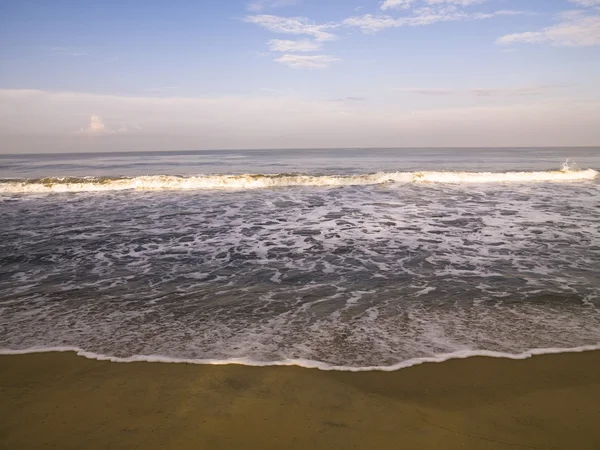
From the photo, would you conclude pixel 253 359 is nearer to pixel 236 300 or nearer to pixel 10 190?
pixel 236 300

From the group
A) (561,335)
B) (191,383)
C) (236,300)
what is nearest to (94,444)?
(191,383)

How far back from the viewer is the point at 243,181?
25.5 metres

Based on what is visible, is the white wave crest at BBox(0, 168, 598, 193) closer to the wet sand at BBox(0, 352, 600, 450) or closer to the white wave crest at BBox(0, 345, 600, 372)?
the white wave crest at BBox(0, 345, 600, 372)

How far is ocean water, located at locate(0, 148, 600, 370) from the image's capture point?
501 centimetres

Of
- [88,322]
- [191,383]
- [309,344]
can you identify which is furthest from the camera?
[88,322]

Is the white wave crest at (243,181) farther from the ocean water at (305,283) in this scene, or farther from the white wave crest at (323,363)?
the white wave crest at (323,363)

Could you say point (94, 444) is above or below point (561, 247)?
below

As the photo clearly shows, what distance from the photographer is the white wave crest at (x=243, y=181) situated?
24156 mm

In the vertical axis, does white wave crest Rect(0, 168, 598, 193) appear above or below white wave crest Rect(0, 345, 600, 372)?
above

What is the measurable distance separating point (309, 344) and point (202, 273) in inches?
141

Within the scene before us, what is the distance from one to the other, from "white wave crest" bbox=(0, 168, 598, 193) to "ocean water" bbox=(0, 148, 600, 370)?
9079 mm

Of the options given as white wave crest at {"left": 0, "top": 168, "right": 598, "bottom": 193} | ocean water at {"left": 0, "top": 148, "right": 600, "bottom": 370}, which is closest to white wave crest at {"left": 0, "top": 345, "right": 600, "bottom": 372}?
ocean water at {"left": 0, "top": 148, "right": 600, "bottom": 370}

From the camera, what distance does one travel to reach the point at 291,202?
17719mm

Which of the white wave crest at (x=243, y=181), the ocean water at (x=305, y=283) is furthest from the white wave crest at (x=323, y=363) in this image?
the white wave crest at (x=243, y=181)
